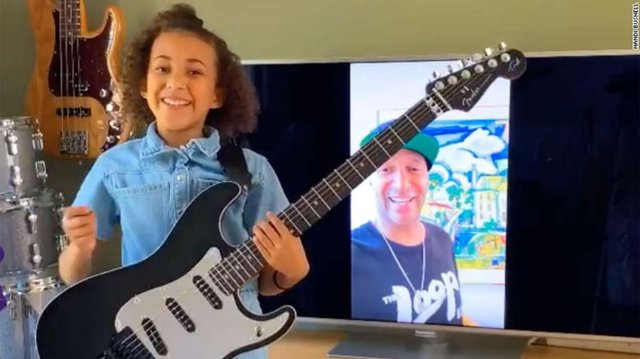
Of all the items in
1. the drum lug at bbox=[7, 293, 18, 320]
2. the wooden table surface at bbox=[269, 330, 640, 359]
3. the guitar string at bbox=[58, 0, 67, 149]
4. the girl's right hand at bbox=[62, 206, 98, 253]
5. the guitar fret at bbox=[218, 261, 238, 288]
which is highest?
the guitar string at bbox=[58, 0, 67, 149]

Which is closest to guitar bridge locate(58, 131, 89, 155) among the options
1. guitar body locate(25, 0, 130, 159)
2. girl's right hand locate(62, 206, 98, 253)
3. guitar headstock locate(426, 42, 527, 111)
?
guitar body locate(25, 0, 130, 159)

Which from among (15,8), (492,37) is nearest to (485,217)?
(492,37)

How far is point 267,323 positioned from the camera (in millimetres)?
1408

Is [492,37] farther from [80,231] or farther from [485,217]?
[80,231]

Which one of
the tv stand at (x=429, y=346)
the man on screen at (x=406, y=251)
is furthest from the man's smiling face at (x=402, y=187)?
the tv stand at (x=429, y=346)

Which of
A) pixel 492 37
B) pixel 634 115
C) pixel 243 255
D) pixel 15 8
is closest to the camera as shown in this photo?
pixel 243 255

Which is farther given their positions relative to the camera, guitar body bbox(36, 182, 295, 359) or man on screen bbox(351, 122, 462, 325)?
man on screen bbox(351, 122, 462, 325)

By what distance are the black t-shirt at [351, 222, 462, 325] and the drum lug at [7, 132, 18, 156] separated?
801mm

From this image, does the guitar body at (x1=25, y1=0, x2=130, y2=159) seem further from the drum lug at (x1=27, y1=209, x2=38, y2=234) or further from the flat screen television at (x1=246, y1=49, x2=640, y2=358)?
the flat screen television at (x1=246, y1=49, x2=640, y2=358)

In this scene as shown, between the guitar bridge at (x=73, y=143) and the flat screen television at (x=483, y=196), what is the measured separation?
1.45ft

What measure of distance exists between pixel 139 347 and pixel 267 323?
0.69 ft

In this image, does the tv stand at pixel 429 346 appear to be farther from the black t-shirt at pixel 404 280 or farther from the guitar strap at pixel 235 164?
the guitar strap at pixel 235 164

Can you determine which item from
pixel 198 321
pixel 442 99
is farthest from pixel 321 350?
pixel 442 99

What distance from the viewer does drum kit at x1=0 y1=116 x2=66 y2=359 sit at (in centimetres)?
206
